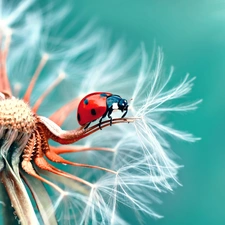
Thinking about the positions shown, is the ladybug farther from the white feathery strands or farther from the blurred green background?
the blurred green background

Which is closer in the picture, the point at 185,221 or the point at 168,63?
the point at 185,221

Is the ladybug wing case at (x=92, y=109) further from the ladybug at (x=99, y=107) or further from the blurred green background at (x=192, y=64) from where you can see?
the blurred green background at (x=192, y=64)

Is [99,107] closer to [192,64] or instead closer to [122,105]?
[122,105]

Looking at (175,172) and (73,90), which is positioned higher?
(73,90)

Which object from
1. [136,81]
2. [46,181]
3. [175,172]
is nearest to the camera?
[46,181]

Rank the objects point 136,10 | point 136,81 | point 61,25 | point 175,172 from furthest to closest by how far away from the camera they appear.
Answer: point 136,10
point 61,25
point 136,81
point 175,172

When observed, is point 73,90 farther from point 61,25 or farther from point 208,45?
point 208,45

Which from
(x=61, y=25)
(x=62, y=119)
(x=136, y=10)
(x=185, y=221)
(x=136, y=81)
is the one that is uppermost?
(x=136, y=10)

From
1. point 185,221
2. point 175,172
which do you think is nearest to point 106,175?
point 175,172
